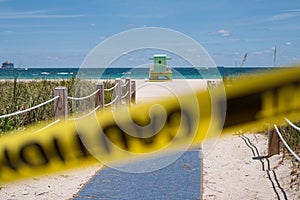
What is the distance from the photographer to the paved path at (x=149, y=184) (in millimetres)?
4887

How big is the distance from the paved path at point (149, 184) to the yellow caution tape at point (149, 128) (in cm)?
420

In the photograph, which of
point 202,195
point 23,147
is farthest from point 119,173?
point 23,147

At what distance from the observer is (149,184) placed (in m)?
5.32

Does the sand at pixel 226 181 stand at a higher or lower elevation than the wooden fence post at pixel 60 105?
lower

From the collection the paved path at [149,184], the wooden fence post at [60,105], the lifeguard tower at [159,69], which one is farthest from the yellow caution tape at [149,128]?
the lifeguard tower at [159,69]

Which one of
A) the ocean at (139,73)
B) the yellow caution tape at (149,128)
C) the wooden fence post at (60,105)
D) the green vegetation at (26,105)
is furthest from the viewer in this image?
the green vegetation at (26,105)

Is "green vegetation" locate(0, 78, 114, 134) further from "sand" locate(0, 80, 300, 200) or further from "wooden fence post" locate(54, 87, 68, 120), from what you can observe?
"sand" locate(0, 80, 300, 200)

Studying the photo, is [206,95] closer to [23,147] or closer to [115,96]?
[23,147]

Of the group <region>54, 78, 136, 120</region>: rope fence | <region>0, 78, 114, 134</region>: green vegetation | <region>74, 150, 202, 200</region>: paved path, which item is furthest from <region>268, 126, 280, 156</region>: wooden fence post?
<region>0, 78, 114, 134</region>: green vegetation

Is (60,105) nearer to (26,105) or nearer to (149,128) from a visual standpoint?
(26,105)

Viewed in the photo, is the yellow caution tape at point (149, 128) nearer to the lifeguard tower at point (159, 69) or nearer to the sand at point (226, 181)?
the sand at point (226, 181)

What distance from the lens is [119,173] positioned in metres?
5.90

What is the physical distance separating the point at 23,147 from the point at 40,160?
0.12ft

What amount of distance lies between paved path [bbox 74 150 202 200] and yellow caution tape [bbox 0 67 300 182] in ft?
13.8
